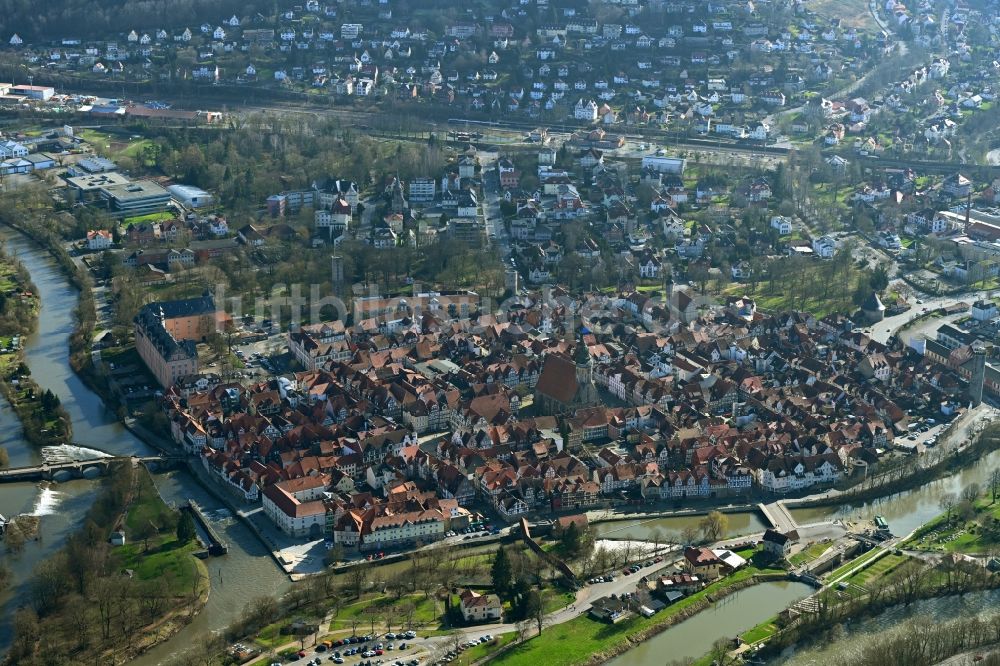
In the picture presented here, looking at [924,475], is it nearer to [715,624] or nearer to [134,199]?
[715,624]

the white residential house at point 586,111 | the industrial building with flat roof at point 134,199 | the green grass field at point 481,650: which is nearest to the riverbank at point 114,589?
the green grass field at point 481,650

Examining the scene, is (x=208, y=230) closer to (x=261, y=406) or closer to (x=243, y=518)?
(x=261, y=406)

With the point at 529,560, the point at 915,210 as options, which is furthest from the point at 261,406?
the point at 915,210

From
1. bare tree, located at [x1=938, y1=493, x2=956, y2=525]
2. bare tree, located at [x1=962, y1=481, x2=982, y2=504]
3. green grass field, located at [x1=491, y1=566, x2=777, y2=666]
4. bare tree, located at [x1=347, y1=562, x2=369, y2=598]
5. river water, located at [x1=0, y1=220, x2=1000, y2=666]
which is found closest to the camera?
green grass field, located at [x1=491, y1=566, x2=777, y2=666]

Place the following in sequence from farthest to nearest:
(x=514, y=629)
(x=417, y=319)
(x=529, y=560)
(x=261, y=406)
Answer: (x=417, y=319) → (x=261, y=406) → (x=529, y=560) → (x=514, y=629)

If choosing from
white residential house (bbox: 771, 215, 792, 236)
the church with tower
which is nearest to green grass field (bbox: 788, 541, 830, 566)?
the church with tower

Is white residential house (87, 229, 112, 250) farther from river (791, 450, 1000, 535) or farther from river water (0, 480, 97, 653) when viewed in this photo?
river (791, 450, 1000, 535)
